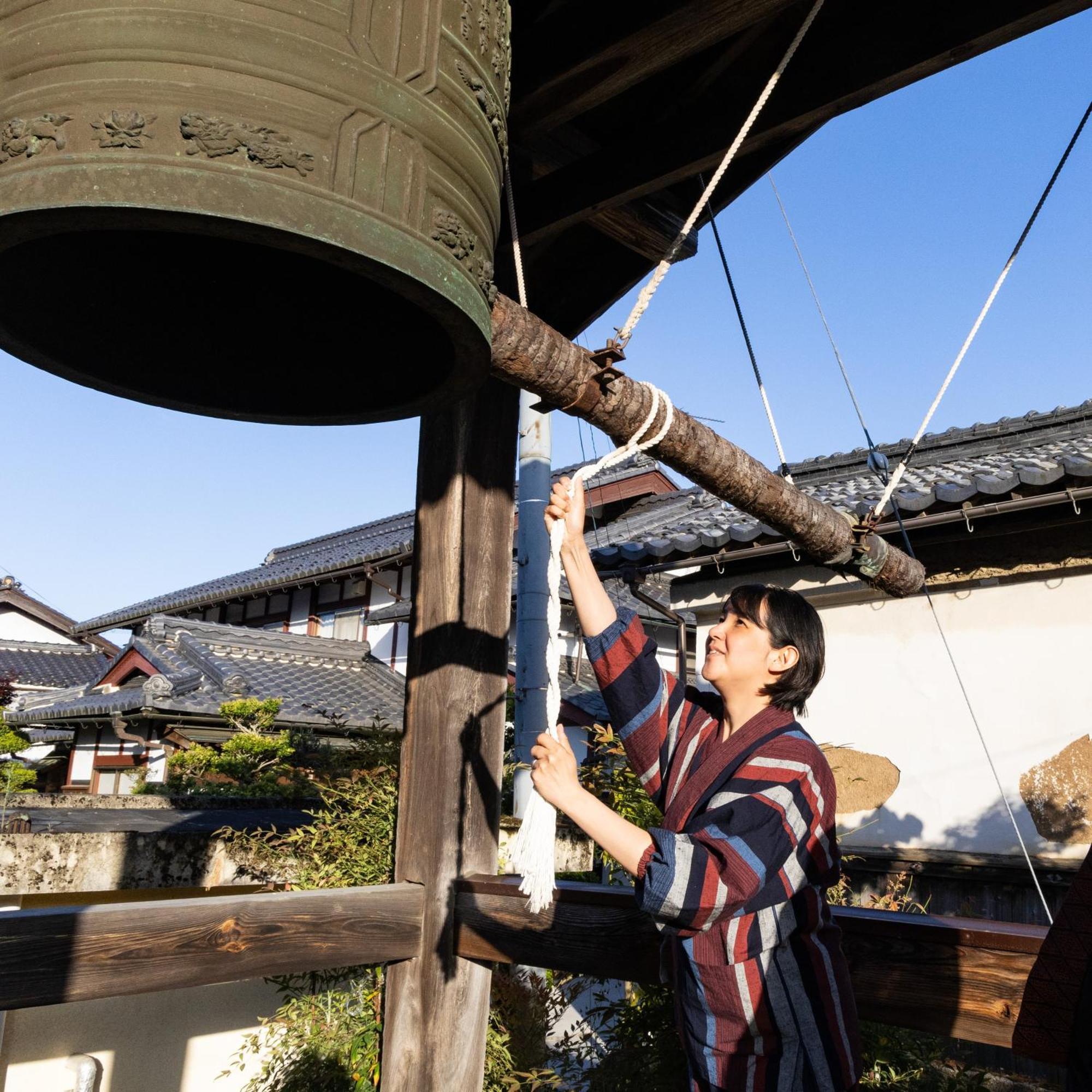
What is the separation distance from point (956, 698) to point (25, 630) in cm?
3444

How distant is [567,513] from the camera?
6.71ft

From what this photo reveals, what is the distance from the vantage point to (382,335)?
1851 millimetres

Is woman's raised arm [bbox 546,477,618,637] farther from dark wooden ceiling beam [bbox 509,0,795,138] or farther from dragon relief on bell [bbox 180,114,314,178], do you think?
dark wooden ceiling beam [bbox 509,0,795,138]

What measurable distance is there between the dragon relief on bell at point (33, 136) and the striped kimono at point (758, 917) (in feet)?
4.31

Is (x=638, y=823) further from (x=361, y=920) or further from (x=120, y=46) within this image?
(x=120, y=46)

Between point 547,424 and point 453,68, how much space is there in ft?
14.2

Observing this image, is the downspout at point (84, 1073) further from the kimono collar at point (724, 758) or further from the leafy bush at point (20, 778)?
the leafy bush at point (20, 778)

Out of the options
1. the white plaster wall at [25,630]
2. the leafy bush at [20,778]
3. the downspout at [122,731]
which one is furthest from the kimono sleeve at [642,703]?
the white plaster wall at [25,630]

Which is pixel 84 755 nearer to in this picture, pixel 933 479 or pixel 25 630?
pixel 933 479

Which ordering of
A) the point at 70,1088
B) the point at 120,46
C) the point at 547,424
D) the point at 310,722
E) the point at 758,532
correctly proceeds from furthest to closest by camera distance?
the point at 310,722 → the point at 758,532 → the point at 547,424 → the point at 70,1088 → the point at 120,46

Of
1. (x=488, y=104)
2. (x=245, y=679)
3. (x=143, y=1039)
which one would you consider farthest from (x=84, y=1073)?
(x=245, y=679)

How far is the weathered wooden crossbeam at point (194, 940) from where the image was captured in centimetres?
218

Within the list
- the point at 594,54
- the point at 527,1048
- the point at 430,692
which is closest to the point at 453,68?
the point at 594,54

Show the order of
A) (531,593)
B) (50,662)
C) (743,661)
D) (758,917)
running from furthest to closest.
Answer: (50,662) → (531,593) → (743,661) → (758,917)
